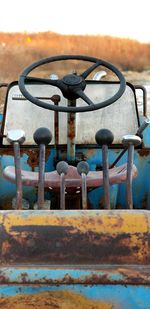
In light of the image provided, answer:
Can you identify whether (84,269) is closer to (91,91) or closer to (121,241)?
(121,241)

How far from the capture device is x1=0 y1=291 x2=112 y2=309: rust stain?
67.4 inches

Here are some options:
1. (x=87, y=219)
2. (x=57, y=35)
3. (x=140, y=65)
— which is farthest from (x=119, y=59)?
(x=87, y=219)

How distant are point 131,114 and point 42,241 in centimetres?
170

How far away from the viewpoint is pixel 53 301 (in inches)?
68.1

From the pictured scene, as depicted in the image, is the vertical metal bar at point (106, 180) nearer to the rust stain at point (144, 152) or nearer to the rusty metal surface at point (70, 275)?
the rusty metal surface at point (70, 275)

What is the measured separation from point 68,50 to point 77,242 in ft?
43.2

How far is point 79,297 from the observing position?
1726 millimetres

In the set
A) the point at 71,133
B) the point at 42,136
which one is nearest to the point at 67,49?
the point at 71,133

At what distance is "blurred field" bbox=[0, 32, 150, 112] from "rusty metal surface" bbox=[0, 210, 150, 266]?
447 inches

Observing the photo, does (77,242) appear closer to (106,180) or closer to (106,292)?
(106,292)

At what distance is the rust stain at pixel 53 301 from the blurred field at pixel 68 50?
451 inches

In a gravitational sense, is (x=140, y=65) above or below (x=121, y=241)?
above

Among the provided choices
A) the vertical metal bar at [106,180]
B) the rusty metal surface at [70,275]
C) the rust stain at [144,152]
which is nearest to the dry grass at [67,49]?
the rust stain at [144,152]

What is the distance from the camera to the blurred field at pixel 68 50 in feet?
44.4
